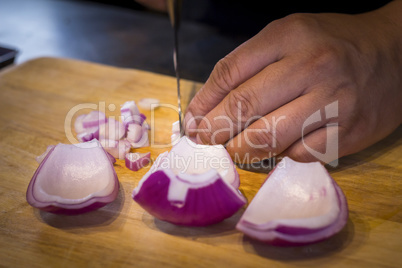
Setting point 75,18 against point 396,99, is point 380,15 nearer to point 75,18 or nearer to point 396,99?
point 396,99

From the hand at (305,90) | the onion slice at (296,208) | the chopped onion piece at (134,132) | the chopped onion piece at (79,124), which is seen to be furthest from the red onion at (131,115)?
the onion slice at (296,208)

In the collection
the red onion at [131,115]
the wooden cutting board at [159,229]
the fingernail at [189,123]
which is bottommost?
the wooden cutting board at [159,229]

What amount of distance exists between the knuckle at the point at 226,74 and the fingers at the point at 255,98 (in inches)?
1.2

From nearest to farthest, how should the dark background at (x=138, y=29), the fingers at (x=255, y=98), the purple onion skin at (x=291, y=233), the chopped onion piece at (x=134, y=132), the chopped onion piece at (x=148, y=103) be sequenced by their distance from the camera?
the purple onion skin at (x=291, y=233), the fingers at (x=255, y=98), the chopped onion piece at (x=134, y=132), the chopped onion piece at (x=148, y=103), the dark background at (x=138, y=29)

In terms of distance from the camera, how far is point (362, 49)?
108cm

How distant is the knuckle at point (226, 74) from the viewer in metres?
1.08

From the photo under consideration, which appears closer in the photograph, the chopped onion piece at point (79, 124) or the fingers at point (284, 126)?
the fingers at point (284, 126)

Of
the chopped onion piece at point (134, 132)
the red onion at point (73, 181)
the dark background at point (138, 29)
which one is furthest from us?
the dark background at point (138, 29)

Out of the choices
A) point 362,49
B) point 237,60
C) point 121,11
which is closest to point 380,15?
point 362,49

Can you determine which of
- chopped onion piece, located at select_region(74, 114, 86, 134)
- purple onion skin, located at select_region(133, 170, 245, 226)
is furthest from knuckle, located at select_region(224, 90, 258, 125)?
chopped onion piece, located at select_region(74, 114, 86, 134)

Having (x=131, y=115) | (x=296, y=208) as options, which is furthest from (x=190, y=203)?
(x=131, y=115)

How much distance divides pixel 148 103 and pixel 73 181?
51 centimetres

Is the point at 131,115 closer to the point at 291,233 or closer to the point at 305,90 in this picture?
the point at 305,90

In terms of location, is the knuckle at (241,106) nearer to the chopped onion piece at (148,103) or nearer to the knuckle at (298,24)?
the knuckle at (298,24)
